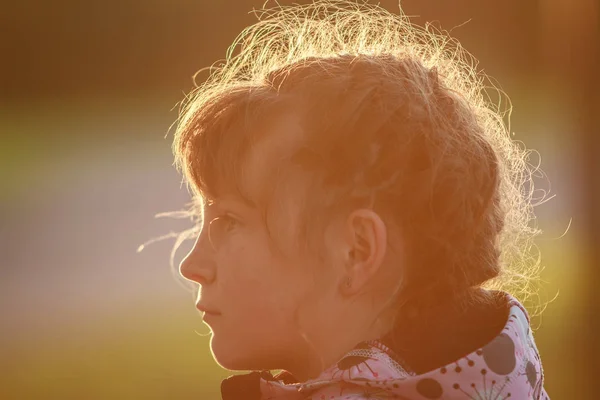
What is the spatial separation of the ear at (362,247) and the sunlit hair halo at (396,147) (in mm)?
26

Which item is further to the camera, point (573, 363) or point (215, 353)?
point (573, 363)

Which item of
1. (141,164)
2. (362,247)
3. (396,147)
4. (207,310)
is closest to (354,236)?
(362,247)

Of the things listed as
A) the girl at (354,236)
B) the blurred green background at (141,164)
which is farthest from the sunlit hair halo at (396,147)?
the blurred green background at (141,164)

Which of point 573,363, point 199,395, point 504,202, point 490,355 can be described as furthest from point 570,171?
point 490,355

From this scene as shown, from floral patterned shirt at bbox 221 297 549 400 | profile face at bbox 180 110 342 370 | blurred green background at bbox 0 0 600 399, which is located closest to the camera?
floral patterned shirt at bbox 221 297 549 400

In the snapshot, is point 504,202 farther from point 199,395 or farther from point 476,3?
point 476,3

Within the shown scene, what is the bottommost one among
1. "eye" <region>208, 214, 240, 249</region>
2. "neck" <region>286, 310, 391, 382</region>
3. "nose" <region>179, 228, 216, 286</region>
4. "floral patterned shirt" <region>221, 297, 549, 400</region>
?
"floral patterned shirt" <region>221, 297, 549, 400</region>

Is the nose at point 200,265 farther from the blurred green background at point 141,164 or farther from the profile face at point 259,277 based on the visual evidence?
the blurred green background at point 141,164

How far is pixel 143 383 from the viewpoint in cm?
316

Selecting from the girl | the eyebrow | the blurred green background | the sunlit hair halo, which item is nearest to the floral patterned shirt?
the girl

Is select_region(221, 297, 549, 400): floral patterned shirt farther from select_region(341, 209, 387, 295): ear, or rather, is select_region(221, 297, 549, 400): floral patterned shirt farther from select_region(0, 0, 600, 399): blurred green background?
select_region(0, 0, 600, 399): blurred green background

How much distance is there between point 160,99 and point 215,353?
9.17ft

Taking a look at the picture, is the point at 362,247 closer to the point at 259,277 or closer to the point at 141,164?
the point at 259,277

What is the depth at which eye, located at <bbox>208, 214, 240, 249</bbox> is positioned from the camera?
3.59 feet
